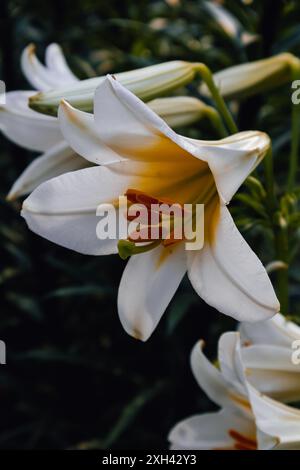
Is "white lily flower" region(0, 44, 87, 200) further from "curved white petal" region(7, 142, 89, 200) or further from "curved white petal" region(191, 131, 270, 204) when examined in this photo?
"curved white petal" region(191, 131, 270, 204)

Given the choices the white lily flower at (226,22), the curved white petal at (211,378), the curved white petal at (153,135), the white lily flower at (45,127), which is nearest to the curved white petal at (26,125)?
the white lily flower at (45,127)

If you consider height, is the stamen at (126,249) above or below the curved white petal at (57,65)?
below

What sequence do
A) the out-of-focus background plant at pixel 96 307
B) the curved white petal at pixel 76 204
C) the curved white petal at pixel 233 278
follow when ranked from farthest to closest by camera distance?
the out-of-focus background plant at pixel 96 307
the curved white petal at pixel 76 204
the curved white petal at pixel 233 278

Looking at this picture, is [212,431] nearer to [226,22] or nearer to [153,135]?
[153,135]

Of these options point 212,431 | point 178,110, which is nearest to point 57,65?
point 178,110

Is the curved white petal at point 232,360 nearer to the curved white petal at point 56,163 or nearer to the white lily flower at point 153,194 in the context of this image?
the white lily flower at point 153,194

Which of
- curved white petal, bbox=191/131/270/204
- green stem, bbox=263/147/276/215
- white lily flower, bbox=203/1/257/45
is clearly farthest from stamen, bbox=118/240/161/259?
white lily flower, bbox=203/1/257/45
